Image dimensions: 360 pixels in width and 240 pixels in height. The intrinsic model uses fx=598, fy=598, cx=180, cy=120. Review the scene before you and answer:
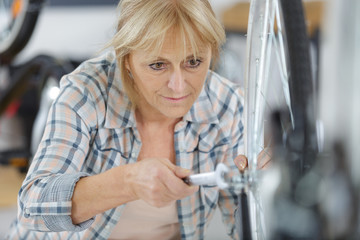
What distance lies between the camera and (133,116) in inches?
31.1

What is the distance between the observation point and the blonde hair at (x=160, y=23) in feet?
2.18

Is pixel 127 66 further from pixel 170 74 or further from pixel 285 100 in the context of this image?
pixel 285 100

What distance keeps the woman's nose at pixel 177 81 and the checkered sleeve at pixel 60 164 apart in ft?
0.39

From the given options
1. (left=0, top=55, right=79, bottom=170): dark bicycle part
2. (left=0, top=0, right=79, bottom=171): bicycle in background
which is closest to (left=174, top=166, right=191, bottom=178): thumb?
(left=0, top=0, right=79, bottom=171): bicycle in background

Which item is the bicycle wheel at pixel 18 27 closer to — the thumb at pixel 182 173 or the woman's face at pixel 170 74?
the woman's face at pixel 170 74

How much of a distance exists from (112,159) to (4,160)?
1.01m

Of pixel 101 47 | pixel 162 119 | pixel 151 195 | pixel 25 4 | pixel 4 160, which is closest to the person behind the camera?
pixel 151 195

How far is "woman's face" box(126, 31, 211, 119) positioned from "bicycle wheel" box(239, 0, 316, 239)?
6 centimetres

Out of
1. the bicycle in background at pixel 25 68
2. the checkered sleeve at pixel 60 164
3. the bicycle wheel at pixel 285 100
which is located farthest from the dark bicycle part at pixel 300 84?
the bicycle in background at pixel 25 68

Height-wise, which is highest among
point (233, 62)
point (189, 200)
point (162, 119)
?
point (233, 62)

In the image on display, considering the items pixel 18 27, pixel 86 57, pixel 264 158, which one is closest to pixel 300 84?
pixel 264 158

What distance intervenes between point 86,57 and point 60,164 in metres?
1.80

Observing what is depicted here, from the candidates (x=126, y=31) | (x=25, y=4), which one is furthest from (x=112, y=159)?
(x=25, y=4)

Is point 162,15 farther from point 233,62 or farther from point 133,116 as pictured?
point 233,62
